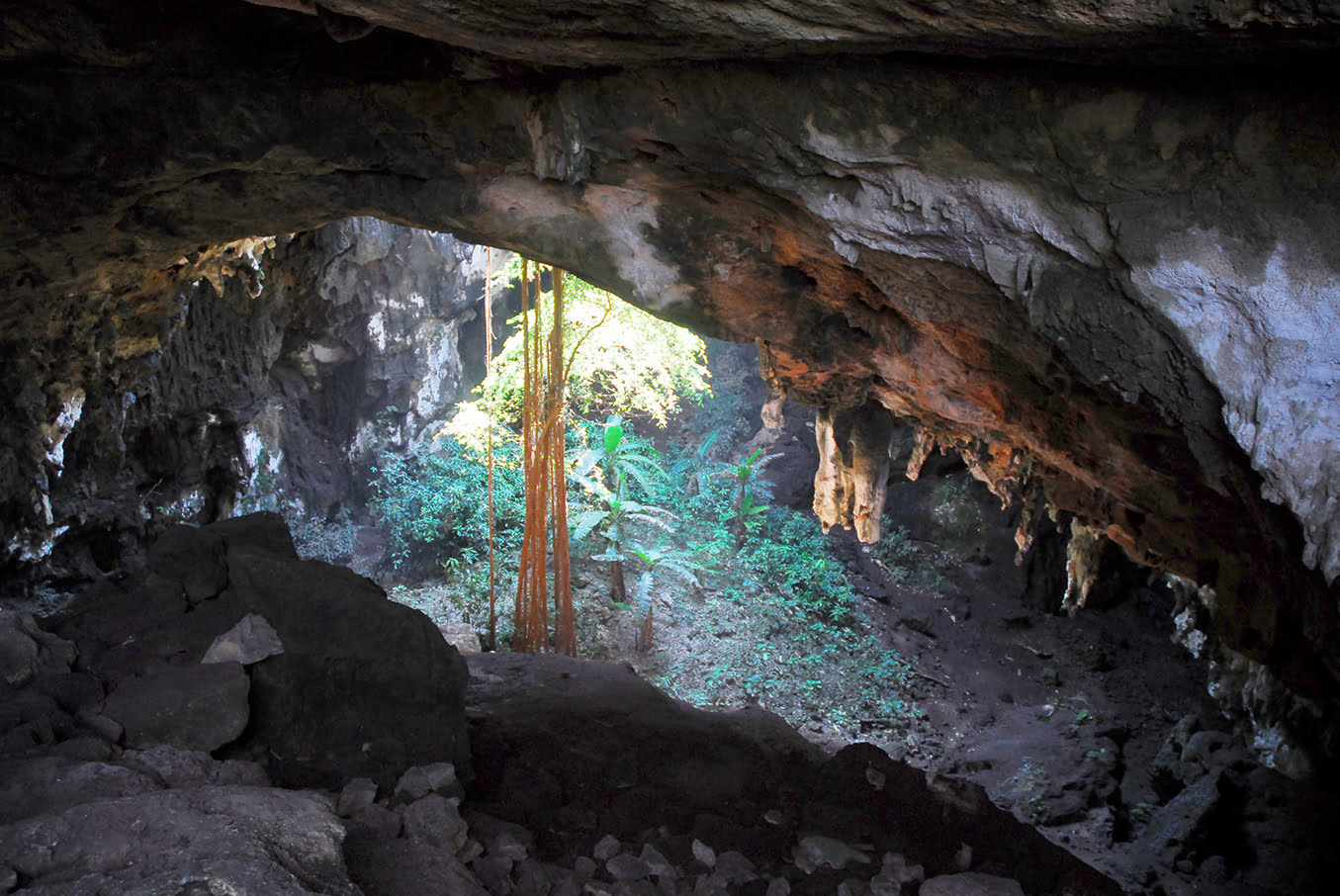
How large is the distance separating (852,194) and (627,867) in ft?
9.93

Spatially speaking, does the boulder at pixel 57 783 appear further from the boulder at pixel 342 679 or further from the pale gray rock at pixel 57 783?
the boulder at pixel 342 679

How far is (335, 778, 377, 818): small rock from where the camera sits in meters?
3.12

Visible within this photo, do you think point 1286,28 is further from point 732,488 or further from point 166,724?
point 732,488

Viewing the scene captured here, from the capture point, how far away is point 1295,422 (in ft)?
8.91

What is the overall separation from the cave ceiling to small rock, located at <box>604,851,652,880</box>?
8.92 ft

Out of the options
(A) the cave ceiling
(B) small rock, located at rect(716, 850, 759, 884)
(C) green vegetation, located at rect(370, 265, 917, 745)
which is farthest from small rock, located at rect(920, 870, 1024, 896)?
(C) green vegetation, located at rect(370, 265, 917, 745)

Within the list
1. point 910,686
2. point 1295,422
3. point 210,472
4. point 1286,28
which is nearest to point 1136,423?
point 1295,422

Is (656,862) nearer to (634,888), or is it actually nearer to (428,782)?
(634,888)

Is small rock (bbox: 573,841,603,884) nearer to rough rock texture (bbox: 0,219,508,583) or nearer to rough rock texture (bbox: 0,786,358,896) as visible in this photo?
rough rock texture (bbox: 0,786,358,896)

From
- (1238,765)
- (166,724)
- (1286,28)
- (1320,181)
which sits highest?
(1286,28)

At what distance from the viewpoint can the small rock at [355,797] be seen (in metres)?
3.12

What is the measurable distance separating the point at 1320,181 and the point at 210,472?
8.62 metres

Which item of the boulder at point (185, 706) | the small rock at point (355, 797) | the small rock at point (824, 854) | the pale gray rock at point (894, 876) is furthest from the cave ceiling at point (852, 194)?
the small rock at point (355, 797)

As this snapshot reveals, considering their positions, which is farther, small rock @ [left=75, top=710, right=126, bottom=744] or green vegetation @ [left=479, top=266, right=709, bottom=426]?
green vegetation @ [left=479, top=266, right=709, bottom=426]
